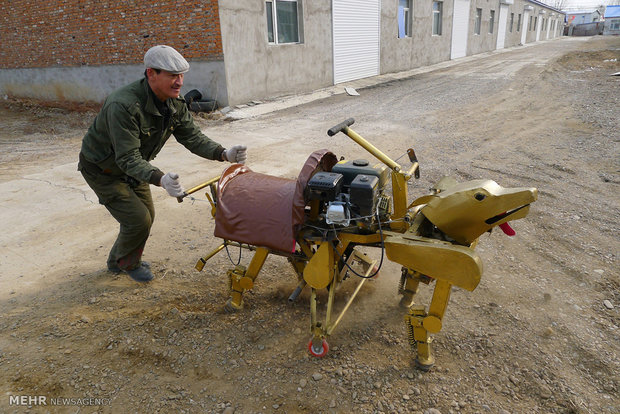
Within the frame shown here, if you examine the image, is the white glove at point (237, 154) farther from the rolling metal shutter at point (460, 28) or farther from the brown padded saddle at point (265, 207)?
the rolling metal shutter at point (460, 28)

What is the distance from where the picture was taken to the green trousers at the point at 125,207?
3225mm

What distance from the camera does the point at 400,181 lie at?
2500mm

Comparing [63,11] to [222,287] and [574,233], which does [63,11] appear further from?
[574,233]

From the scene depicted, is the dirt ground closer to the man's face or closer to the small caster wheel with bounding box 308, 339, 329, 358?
the small caster wheel with bounding box 308, 339, 329, 358

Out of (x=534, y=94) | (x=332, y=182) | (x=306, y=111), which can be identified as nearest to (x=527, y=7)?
(x=534, y=94)

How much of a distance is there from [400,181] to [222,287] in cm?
175

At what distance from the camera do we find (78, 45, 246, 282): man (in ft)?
9.19

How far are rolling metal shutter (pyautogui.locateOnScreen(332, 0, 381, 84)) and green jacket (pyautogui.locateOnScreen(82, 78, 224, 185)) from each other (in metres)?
11.6

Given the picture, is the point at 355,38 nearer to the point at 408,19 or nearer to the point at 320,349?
the point at 408,19

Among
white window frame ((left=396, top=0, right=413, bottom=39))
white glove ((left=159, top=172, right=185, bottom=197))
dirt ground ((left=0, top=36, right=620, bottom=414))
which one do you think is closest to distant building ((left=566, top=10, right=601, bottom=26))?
white window frame ((left=396, top=0, right=413, bottom=39))

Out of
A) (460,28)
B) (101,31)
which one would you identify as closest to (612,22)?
(460,28)

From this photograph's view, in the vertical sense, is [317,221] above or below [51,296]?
above

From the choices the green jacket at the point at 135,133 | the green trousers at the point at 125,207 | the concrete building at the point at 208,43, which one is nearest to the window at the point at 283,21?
the concrete building at the point at 208,43

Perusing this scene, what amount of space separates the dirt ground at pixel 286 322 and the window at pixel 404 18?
13631 millimetres
